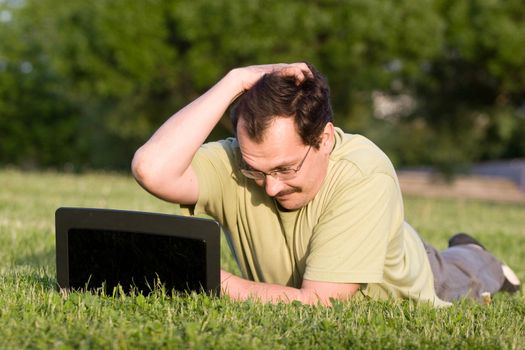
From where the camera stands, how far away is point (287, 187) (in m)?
4.33

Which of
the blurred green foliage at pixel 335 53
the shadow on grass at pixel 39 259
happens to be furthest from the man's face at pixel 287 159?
the blurred green foliage at pixel 335 53

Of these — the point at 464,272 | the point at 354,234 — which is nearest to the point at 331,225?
the point at 354,234

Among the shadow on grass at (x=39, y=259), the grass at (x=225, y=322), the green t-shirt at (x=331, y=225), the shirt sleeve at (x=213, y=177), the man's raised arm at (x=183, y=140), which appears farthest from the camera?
the shadow on grass at (x=39, y=259)

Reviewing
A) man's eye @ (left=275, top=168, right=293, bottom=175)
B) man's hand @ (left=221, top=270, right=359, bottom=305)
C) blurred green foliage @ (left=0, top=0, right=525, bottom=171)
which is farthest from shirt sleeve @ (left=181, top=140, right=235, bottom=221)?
blurred green foliage @ (left=0, top=0, right=525, bottom=171)

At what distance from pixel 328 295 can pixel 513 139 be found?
143ft

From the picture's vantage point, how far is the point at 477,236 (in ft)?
33.6

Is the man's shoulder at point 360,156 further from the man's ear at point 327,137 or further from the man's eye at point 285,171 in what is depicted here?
the man's eye at point 285,171

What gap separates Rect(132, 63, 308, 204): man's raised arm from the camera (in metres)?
4.42

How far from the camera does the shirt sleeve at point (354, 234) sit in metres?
4.28

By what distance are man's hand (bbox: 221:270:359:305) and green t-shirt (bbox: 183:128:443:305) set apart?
2.4 inches

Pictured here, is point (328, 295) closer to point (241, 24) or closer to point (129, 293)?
point (129, 293)

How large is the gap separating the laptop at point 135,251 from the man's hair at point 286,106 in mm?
612

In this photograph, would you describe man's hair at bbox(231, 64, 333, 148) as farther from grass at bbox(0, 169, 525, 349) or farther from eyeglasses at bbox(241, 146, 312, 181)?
grass at bbox(0, 169, 525, 349)

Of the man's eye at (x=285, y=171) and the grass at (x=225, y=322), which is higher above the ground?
the man's eye at (x=285, y=171)
